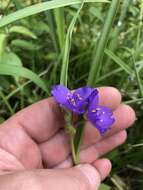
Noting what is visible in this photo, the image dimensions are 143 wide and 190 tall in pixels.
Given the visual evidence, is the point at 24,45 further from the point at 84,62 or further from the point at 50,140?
the point at 50,140

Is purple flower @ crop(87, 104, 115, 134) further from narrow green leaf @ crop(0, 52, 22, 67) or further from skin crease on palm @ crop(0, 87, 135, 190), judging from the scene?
narrow green leaf @ crop(0, 52, 22, 67)

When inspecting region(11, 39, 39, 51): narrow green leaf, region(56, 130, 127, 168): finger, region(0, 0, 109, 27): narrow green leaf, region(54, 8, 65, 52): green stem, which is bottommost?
region(56, 130, 127, 168): finger

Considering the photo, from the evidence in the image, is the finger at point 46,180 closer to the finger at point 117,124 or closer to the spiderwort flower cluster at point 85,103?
the spiderwort flower cluster at point 85,103

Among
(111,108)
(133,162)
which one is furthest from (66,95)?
(133,162)

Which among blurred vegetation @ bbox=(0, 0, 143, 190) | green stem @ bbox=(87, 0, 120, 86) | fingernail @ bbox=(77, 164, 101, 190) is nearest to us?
fingernail @ bbox=(77, 164, 101, 190)

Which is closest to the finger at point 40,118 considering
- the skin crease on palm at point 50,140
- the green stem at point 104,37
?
the skin crease on palm at point 50,140

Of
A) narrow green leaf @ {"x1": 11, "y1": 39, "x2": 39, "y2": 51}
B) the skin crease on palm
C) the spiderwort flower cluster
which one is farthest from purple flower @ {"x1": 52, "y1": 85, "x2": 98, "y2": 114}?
narrow green leaf @ {"x1": 11, "y1": 39, "x2": 39, "y2": 51}
